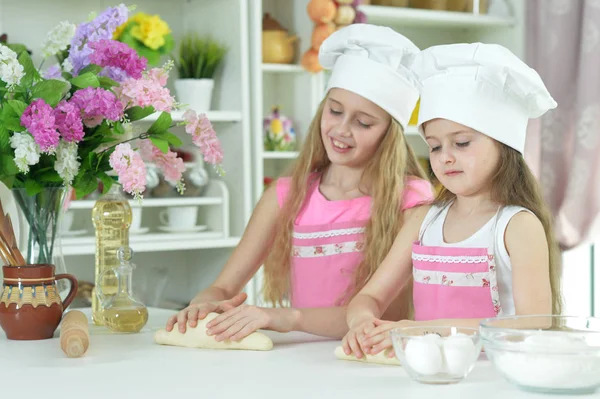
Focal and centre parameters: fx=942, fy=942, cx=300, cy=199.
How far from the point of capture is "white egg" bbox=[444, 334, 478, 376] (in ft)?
3.96

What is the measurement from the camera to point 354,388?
1218mm

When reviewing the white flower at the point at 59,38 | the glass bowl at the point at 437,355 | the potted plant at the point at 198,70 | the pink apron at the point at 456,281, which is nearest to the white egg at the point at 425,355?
the glass bowl at the point at 437,355

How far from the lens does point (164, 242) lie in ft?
10.6

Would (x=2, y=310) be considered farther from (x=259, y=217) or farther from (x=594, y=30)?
(x=594, y=30)

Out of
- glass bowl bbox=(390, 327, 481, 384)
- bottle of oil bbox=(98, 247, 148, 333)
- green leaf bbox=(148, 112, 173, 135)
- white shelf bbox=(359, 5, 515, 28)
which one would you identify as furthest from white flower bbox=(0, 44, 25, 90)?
white shelf bbox=(359, 5, 515, 28)

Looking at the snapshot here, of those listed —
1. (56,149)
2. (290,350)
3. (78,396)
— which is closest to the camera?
(78,396)

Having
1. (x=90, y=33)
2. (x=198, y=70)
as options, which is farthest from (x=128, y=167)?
(x=198, y=70)

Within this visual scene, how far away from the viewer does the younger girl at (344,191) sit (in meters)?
1.95

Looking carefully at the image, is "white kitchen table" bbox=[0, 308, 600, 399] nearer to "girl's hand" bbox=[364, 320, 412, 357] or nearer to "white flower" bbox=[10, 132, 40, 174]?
"girl's hand" bbox=[364, 320, 412, 357]

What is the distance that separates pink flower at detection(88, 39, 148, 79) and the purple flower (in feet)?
0.09

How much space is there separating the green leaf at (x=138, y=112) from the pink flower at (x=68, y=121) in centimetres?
12

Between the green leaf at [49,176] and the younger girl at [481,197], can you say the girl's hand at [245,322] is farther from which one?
the green leaf at [49,176]

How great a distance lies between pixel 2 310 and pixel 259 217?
0.67 meters

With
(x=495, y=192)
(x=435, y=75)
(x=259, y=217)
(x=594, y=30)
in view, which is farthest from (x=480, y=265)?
(x=594, y=30)
